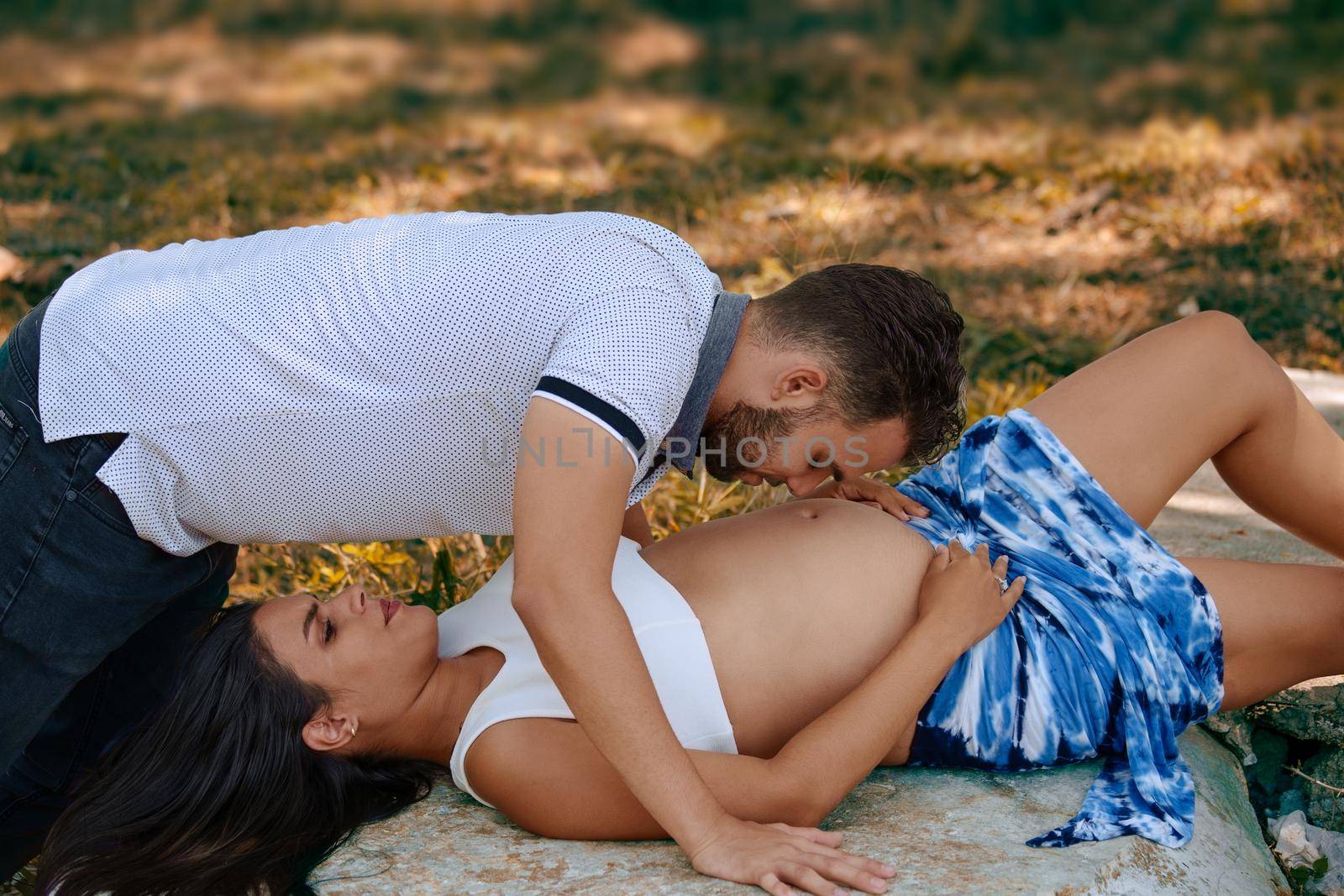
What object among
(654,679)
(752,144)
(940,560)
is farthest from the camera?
(752,144)

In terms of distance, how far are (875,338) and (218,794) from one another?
1250 millimetres

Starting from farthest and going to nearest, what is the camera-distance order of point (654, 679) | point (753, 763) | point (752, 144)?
point (752, 144), point (654, 679), point (753, 763)

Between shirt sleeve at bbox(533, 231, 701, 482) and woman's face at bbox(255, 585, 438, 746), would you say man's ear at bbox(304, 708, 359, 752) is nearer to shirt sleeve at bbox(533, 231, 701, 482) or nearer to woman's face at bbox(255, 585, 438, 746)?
woman's face at bbox(255, 585, 438, 746)

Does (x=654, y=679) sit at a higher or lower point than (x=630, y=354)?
lower

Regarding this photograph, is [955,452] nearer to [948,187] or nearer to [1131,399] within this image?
[1131,399]

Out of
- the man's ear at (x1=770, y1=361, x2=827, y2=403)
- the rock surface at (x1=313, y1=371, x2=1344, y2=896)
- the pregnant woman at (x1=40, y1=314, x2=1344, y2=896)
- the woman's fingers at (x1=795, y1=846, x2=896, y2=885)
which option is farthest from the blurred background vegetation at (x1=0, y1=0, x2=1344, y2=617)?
the woman's fingers at (x1=795, y1=846, x2=896, y2=885)

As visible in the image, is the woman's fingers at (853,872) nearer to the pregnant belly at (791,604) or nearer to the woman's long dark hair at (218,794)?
the pregnant belly at (791,604)

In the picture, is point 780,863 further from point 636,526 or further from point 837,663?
point 636,526

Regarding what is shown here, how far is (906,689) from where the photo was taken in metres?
1.97

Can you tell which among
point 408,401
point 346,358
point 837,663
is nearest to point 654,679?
point 837,663

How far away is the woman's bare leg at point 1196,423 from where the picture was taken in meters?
2.33

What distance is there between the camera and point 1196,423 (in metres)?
2.33

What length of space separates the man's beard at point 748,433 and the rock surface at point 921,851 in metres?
0.59

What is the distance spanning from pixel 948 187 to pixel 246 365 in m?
4.28
